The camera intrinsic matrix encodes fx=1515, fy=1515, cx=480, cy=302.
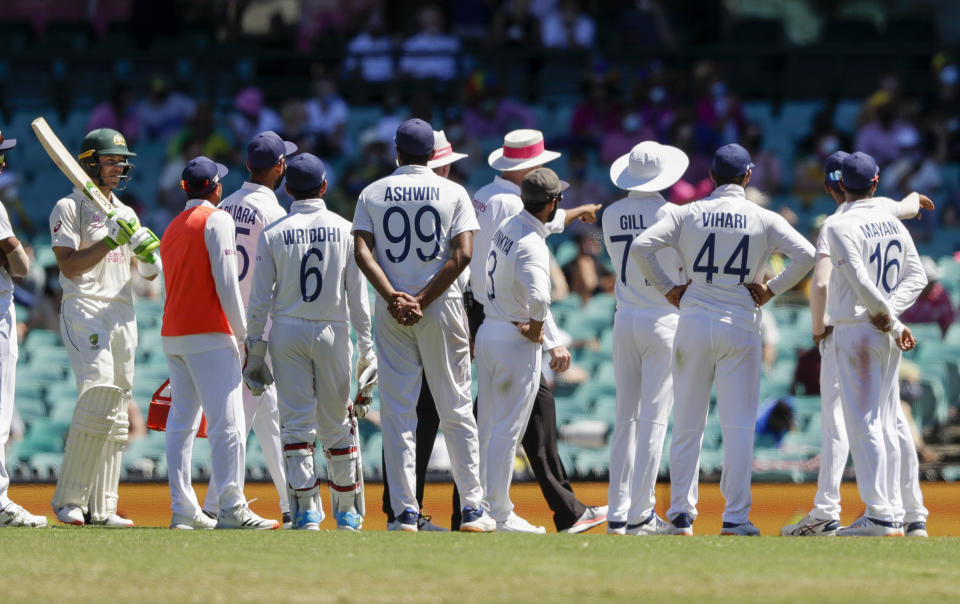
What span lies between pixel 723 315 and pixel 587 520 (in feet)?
5.59

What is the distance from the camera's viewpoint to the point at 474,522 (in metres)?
8.31

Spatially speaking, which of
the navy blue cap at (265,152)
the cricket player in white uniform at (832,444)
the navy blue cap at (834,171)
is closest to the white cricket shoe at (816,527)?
the cricket player in white uniform at (832,444)

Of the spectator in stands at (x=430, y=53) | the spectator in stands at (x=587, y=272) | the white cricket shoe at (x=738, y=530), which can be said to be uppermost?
the spectator in stands at (x=430, y=53)

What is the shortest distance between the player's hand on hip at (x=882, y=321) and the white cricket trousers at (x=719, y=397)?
673 mm

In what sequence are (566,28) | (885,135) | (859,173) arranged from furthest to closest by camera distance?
(566,28)
(885,135)
(859,173)

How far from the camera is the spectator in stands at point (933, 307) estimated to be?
44.5ft

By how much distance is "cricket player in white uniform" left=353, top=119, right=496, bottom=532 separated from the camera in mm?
8266

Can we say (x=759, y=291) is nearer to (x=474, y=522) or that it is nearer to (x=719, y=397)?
(x=719, y=397)

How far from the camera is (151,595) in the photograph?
603 cm

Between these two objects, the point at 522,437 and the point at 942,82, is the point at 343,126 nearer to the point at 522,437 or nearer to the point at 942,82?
the point at 942,82

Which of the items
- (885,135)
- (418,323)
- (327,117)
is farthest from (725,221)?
(327,117)

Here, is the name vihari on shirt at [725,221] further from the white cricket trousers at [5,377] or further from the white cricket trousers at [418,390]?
the white cricket trousers at [5,377]

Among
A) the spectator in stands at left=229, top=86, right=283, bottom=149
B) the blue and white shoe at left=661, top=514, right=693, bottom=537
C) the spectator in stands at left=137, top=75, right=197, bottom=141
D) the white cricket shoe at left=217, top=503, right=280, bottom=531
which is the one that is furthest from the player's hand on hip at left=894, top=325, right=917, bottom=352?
the spectator in stands at left=137, top=75, right=197, bottom=141

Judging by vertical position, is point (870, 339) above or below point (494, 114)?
below
